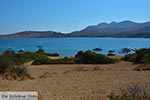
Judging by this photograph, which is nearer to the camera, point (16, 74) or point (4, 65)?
point (16, 74)

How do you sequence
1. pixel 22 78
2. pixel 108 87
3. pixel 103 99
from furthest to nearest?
pixel 22 78, pixel 108 87, pixel 103 99

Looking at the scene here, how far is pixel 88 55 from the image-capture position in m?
35.3

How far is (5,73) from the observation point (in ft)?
68.9

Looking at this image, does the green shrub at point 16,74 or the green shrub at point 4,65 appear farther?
the green shrub at point 4,65

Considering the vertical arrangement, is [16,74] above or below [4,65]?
below

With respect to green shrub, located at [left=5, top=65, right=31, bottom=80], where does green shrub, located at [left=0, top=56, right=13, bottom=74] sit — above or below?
above

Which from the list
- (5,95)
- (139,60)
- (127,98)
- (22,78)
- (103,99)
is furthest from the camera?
(139,60)

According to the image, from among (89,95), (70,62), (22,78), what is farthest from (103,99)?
(70,62)

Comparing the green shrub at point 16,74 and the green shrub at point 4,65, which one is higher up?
the green shrub at point 4,65

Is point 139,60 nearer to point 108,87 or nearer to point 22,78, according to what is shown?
point 22,78

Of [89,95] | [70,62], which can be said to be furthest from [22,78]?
[70,62]

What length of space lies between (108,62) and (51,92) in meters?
20.8

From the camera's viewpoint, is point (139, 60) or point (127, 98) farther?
point (139, 60)

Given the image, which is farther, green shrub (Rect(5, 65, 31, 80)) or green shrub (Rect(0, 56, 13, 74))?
green shrub (Rect(0, 56, 13, 74))
